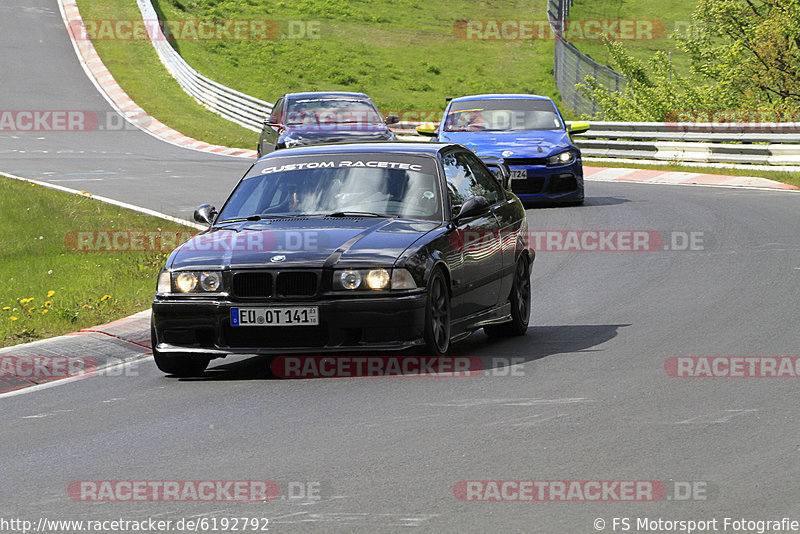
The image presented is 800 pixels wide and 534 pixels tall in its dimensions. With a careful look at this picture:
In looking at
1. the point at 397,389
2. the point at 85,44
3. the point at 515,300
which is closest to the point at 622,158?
the point at 515,300

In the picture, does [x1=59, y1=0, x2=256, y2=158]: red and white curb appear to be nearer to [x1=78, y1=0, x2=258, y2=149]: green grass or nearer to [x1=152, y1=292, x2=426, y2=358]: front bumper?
[x1=78, y1=0, x2=258, y2=149]: green grass

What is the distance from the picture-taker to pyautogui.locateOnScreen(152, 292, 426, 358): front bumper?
8.45m

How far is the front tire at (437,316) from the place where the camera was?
28.6 ft

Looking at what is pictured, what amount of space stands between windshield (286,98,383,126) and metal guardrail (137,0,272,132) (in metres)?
13.8

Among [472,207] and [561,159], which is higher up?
[472,207]

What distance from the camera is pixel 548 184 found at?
20.2 metres

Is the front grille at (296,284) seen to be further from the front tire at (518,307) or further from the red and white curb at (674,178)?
the red and white curb at (674,178)

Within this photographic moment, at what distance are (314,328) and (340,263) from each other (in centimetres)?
43

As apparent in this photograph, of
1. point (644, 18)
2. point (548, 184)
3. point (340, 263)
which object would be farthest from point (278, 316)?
point (644, 18)

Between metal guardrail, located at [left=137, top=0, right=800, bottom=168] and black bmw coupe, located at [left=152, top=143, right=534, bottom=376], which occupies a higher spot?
black bmw coupe, located at [left=152, top=143, right=534, bottom=376]

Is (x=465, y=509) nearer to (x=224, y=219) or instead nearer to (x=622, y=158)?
→ (x=224, y=219)

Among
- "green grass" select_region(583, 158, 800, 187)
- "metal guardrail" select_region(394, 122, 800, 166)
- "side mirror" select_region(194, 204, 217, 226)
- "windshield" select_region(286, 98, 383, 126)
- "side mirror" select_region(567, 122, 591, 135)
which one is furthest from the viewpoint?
"metal guardrail" select_region(394, 122, 800, 166)

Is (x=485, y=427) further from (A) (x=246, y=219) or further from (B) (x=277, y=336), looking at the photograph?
(A) (x=246, y=219)

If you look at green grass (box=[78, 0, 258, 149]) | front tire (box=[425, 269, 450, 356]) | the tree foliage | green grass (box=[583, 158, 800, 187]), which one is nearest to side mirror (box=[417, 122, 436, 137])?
green grass (box=[583, 158, 800, 187])
